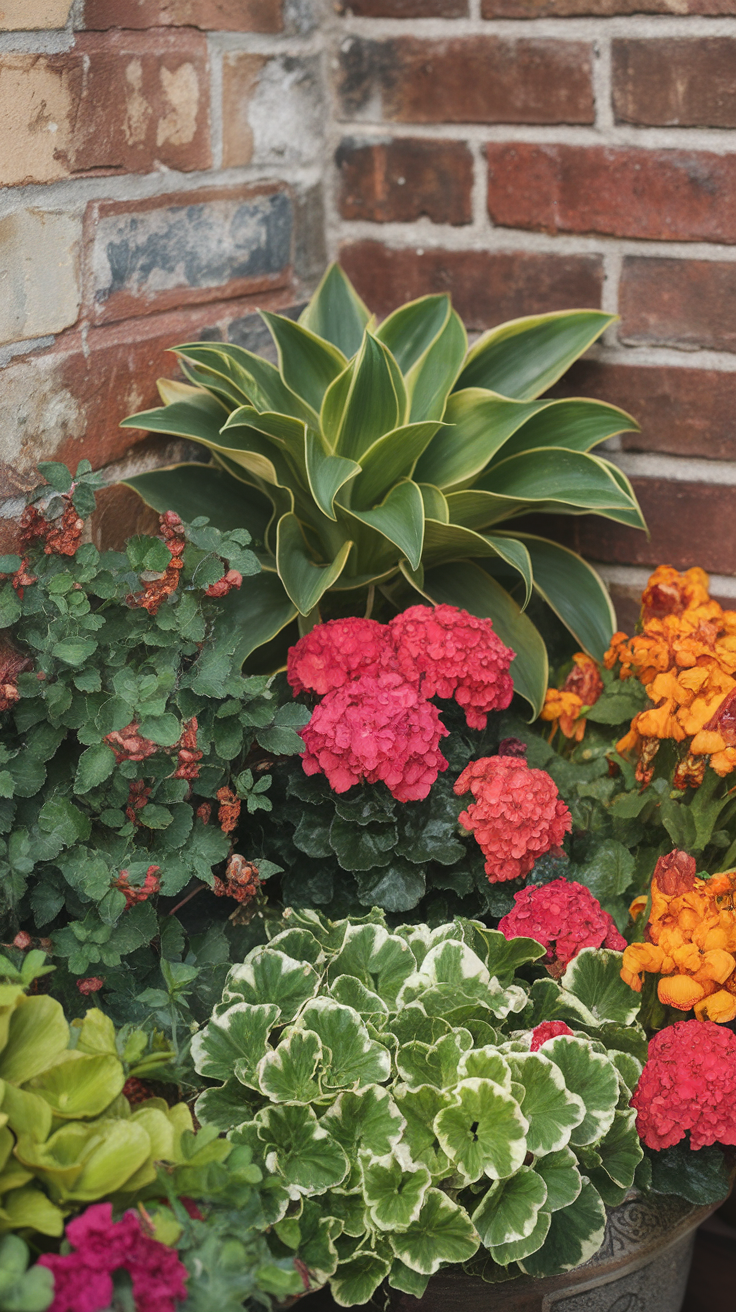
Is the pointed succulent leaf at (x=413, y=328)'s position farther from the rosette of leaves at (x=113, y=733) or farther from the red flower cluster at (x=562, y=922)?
the red flower cluster at (x=562, y=922)

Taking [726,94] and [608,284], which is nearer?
[726,94]

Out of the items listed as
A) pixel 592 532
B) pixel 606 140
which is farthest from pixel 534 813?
pixel 606 140

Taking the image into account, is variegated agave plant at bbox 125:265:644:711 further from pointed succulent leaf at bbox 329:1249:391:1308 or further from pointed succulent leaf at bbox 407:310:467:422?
pointed succulent leaf at bbox 329:1249:391:1308

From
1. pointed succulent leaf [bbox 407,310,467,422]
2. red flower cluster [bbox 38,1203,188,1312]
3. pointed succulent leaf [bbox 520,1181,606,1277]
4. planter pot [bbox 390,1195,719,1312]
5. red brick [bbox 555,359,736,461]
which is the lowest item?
planter pot [bbox 390,1195,719,1312]

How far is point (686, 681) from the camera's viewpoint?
44.6 inches

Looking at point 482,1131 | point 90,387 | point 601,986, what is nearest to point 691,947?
point 601,986

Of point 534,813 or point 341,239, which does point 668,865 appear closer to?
point 534,813

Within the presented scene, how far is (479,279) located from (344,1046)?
3.58ft

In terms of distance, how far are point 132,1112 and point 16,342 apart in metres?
0.77

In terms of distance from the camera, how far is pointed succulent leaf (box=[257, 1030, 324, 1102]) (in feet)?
2.92

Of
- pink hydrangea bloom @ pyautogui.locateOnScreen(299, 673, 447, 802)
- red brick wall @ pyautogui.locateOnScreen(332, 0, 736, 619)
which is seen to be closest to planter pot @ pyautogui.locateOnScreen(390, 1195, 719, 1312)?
pink hydrangea bloom @ pyautogui.locateOnScreen(299, 673, 447, 802)

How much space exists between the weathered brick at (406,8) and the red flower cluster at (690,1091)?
1.33 m

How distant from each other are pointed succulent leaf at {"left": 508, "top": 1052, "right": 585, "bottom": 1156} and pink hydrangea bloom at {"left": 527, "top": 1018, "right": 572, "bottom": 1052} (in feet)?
0.16

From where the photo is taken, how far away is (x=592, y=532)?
5.07 feet
